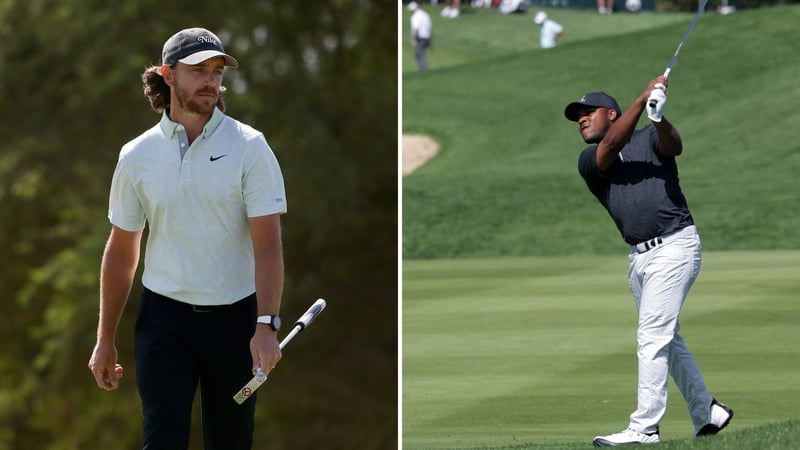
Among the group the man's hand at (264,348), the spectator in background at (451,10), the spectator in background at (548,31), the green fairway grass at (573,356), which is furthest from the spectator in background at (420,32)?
the man's hand at (264,348)

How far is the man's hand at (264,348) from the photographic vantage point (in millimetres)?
4594

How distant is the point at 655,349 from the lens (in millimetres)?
5586

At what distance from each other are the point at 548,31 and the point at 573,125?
18.1 ft

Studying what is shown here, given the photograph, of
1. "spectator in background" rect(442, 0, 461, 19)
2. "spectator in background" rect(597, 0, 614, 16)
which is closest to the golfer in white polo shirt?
"spectator in background" rect(597, 0, 614, 16)

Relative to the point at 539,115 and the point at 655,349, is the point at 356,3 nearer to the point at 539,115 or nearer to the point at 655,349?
the point at 539,115

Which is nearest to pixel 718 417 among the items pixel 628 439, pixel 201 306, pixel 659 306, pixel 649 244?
pixel 628 439

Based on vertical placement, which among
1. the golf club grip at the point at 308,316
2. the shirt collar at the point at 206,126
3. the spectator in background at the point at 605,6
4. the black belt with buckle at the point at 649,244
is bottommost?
the spectator in background at the point at 605,6

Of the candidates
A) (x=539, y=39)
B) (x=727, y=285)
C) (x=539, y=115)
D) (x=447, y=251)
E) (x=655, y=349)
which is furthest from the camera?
(x=539, y=39)

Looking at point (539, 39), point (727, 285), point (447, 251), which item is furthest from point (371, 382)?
point (539, 39)

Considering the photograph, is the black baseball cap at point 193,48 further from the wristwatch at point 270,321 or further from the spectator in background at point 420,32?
the spectator in background at point 420,32

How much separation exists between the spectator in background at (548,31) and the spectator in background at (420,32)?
219 cm

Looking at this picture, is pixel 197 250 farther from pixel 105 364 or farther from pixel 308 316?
pixel 105 364

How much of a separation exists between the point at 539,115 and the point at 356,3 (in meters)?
6.97

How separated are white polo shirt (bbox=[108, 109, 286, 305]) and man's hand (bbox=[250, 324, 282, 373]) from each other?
0.69 feet
